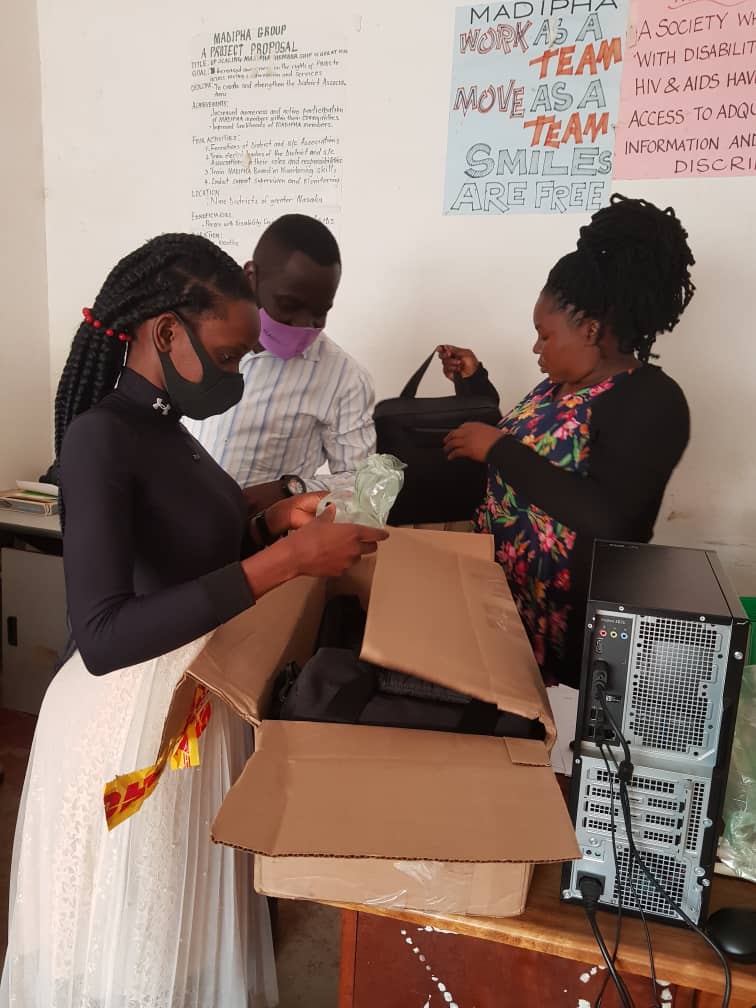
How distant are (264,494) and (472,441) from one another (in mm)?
537

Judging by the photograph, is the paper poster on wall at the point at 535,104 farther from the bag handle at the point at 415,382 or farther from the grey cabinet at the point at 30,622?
the grey cabinet at the point at 30,622

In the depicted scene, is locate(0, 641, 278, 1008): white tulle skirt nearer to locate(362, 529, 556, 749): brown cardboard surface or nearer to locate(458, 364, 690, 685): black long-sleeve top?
locate(362, 529, 556, 749): brown cardboard surface

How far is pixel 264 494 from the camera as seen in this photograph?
70.6 inches

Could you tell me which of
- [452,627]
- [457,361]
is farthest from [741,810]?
[457,361]

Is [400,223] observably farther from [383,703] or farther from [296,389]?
[383,703]

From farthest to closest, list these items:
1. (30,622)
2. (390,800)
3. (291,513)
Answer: (30,622)
(291,513)
(390,800)

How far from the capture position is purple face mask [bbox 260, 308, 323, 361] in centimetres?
186

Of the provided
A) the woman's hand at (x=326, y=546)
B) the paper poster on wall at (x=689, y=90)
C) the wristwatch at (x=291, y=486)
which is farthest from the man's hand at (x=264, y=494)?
the paper poster on wall at (x=689, y=90)

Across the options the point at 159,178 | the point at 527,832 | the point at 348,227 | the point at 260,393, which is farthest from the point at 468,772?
the point at 159,178

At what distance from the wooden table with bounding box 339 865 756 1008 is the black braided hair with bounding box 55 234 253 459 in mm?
895

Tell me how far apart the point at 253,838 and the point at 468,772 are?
253 mm

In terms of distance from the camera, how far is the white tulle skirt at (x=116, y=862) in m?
1.10

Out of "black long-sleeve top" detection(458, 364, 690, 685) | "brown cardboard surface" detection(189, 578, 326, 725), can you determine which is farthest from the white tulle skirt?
"black long-sleeve top" detection(458, 364, 690, 685)

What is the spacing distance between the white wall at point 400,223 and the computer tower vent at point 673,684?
3.42 feet
